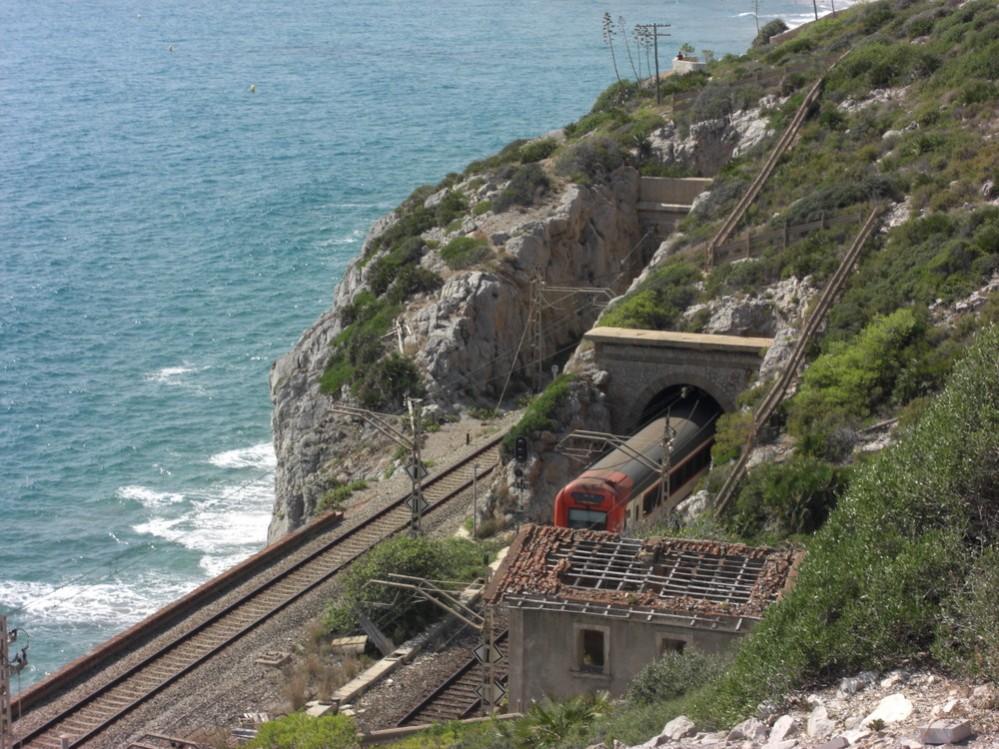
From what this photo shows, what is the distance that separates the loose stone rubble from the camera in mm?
Answer: 17438

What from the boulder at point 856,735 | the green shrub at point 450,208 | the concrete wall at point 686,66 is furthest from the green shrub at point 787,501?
the concrete wall at point 686,66

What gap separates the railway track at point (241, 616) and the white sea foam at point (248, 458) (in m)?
21.9

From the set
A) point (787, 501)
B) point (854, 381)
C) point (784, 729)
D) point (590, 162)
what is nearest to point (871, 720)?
point (784, 729)

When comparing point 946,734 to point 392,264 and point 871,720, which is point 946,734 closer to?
point 871,720

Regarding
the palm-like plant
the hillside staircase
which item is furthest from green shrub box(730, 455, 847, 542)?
the palm-like plant

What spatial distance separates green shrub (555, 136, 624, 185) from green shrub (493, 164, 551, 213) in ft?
3.38

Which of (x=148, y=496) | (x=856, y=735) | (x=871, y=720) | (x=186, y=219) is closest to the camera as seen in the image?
(x=856, y=735)

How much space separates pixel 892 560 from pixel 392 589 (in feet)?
59.6

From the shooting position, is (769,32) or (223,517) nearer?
(223,517)

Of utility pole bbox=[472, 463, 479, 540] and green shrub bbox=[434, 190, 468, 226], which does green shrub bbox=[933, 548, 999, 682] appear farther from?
green shrub bbox=[434, 190, 468, 226]

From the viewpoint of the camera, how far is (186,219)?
112562mm

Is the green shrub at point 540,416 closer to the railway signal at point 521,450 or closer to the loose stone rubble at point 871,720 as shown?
the railway signal at point 521,450

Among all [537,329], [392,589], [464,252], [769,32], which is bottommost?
[392,589]

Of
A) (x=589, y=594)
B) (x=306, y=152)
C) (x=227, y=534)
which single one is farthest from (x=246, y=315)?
(x=589, y=594)
